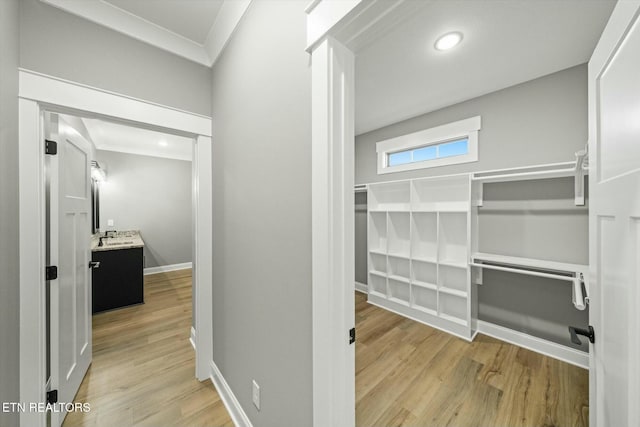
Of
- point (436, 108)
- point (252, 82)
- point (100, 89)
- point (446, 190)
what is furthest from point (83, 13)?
point (446, 190)

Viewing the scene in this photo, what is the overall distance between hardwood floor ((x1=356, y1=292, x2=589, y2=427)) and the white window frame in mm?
2014

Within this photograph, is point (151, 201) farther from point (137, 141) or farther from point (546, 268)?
point (546, 268)

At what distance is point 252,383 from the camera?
1.28 metres

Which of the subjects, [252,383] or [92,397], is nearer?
[252,383]

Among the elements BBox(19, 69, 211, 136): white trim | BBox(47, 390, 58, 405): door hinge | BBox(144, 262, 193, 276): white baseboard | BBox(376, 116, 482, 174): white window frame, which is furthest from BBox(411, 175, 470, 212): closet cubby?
BBox(144, 262, 193, 276): white baseboard

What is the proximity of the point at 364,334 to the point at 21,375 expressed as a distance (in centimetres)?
251

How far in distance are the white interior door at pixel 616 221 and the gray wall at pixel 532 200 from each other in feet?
5.23

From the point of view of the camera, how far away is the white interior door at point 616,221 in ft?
1.77

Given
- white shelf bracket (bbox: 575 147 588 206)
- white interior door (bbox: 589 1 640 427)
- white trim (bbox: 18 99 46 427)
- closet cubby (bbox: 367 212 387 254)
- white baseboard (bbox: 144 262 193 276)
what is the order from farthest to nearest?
white baseboard (bbox: 144 262 193 276) < closet cubby (bbox: 367 212 387 254) < white shelf bracket (bbox: 575 147 588 206) < white trim (bbox: 18 99 46 427) < white interior door (bbox: 589 1 640 427)

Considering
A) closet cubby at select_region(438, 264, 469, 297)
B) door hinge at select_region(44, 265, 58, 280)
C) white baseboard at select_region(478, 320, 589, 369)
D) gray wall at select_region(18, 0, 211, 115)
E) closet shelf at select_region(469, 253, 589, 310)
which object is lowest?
white baseboard at select_region(478, 320, 589, 369)

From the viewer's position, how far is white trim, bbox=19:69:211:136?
1219 millimetres

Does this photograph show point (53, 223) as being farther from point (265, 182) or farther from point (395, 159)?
point (395, 159)

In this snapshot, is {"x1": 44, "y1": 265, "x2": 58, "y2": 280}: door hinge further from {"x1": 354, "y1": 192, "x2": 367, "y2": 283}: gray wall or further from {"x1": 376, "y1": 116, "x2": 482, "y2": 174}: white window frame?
{"x1": 376, "y1": 116, "x2": 482, "y2": 174}: white window frame

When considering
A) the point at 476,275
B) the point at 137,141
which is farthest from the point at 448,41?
the point at 137,141
